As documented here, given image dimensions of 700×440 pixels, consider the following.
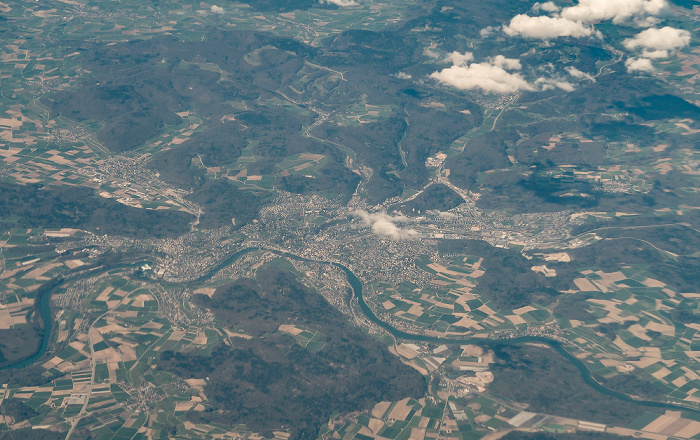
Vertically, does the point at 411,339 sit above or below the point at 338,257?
above

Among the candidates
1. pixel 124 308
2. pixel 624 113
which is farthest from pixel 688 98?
pixel 124 308

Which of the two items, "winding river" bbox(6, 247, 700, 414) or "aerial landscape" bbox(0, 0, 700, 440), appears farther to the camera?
"winding river" bbox(6, 247, 700, 414)

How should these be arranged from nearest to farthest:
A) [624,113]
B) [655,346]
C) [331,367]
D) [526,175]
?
[331,367], [655,346], [526,175], [624,113]

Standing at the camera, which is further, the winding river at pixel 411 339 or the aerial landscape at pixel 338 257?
the winding river at pixel 411 339

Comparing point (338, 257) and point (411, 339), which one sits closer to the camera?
point (411, 339)

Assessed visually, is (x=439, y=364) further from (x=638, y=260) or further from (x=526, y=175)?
(x=526, y=175)

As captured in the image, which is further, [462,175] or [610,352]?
[462,175]

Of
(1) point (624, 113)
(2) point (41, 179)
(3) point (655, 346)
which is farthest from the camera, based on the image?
(1) point (624, 113)
